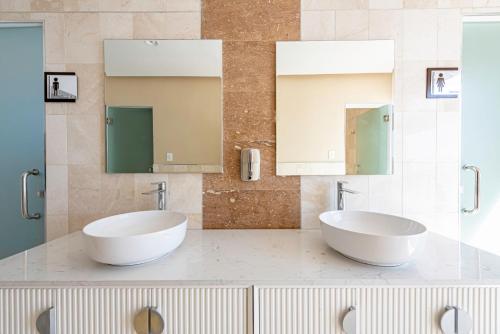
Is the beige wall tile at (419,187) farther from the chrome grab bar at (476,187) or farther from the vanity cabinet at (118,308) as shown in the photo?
the vanity cabinet at (118,308)

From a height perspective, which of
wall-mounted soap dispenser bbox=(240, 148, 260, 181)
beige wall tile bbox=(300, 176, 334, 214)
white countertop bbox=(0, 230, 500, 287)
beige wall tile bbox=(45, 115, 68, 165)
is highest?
beige wall tile bbox=(45, 115, 68, 165)

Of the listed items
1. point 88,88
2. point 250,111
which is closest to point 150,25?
point 88,88

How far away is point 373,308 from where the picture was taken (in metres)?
0.75

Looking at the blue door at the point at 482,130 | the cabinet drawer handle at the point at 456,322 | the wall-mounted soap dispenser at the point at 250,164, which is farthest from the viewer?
the blue door at the point at 482,130

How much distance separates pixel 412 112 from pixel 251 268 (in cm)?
117

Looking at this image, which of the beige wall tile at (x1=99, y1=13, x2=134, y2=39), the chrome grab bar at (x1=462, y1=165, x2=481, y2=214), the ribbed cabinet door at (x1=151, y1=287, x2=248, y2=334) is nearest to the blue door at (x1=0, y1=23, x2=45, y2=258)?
the beige wall tile at (x1=99, y1=13, x2=134, y2=39)

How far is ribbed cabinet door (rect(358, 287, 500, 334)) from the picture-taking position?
0.75m

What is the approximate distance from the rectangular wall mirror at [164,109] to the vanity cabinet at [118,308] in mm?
647

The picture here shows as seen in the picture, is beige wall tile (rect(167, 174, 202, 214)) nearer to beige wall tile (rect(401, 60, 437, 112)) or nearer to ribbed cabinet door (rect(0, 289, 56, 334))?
ribbed cabinet door (rect(0, 289, 56, 334))

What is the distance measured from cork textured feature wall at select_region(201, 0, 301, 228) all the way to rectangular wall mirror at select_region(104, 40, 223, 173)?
2.9 inches

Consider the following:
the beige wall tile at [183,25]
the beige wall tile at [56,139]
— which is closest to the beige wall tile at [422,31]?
the beige wall tile at [183,25]

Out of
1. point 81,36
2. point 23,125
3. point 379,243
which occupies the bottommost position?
point 379,243

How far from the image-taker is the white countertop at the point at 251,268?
2.46ft

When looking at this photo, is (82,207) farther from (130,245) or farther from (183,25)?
(183,25)
